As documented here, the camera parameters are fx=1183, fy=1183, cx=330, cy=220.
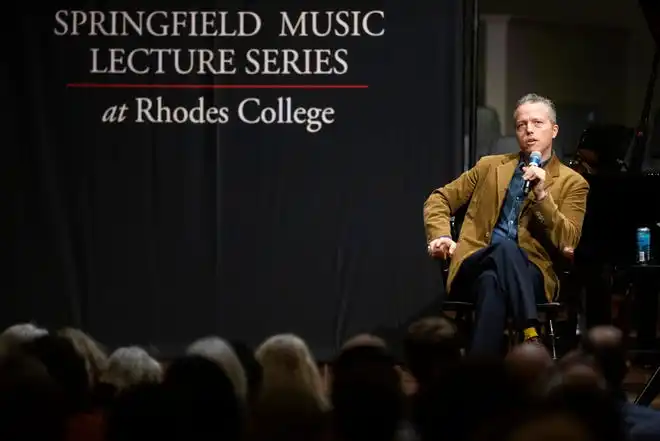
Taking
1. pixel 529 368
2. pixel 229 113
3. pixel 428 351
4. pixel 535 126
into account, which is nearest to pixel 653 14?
pixel 535 126

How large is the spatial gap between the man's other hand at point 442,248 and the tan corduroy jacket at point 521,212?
59 mm

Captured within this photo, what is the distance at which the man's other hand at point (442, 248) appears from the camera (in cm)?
433

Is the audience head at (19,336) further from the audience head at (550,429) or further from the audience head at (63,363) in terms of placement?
the audience head at (550,429)

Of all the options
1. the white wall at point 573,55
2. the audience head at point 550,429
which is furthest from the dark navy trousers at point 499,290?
the white wall at point 573,55

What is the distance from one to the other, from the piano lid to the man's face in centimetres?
106

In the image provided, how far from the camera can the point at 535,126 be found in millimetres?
4488

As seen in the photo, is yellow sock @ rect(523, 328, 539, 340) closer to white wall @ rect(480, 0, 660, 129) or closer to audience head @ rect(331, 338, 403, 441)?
audience head @ rect(331, 338, 403, 441)

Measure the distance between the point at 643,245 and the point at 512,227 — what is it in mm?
768

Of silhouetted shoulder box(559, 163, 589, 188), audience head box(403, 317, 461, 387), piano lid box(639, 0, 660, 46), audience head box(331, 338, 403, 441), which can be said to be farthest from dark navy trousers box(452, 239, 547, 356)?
audience head box(331, 338, 403, 441)

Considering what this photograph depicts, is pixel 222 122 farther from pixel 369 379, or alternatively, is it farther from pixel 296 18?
pixel 369 379

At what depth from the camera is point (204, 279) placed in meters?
5.34

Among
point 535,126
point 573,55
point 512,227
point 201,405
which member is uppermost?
point 573,55

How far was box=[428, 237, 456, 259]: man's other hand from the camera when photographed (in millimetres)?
4328

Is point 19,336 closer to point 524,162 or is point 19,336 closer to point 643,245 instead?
point 524,162
